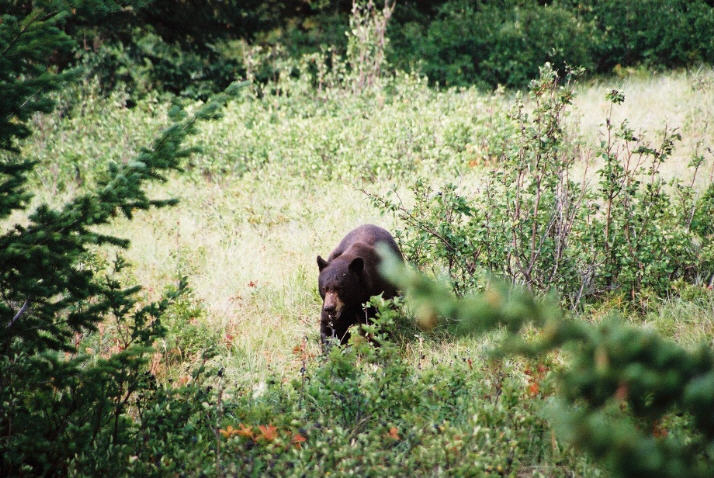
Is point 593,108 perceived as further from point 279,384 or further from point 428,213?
point 279,384

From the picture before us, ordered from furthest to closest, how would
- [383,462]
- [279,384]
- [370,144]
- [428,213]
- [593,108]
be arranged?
[593,108] → [370,144] → [428,213] → [279,384] → [383,462]

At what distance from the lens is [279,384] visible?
4020 millimetres

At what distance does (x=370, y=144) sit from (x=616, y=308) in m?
5.23

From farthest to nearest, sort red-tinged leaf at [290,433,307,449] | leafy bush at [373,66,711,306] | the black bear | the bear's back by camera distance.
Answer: the bear's back → the black bear → leafy bush at [373,66,711,306] → red-tinged leaf at [290,433,307,449]

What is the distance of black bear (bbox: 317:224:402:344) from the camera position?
5.16 m

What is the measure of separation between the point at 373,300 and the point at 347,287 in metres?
1.30

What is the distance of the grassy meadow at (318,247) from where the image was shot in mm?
3141

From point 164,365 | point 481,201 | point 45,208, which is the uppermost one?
point 45,208

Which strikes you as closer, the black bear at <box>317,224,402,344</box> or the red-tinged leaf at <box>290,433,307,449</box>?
the red-tinged leaf at <box>290,433,307,449</box>

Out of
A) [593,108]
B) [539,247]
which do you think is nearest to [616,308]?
[539,247]

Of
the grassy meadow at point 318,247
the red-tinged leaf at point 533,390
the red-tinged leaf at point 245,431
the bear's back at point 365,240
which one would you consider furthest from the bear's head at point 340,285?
the red-tinged leaf at point 533,390

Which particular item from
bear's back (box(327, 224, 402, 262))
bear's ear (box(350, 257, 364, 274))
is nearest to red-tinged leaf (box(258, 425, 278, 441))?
bear's ear (box(350, 257, 364, 274))

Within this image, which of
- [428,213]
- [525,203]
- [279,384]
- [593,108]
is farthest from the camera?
[593,108]

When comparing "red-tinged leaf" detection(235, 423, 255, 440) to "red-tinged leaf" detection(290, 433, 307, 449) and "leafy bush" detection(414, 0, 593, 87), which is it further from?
"leafy bush" detection(414, 0, 593, 87)
